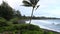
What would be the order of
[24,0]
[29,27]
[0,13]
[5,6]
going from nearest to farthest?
[29,27] → [24,0] → [0,13] → [5,6]

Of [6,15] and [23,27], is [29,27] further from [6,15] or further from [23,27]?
[6,15]

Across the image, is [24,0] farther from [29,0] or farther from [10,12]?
[10,12]

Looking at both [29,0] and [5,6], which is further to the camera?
[5,6]

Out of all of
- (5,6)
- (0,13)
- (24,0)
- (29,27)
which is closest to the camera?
(29,27)

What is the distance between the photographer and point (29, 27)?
33469mm

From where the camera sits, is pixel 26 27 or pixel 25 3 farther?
pixel 25 3

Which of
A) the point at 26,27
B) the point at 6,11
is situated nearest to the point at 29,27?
the point at 26,27

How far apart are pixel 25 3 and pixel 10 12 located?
16.4 metres

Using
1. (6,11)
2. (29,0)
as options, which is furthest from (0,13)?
(29,0)

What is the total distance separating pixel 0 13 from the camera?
5066cm

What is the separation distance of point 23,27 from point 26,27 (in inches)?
18.4

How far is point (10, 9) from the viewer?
53.1m

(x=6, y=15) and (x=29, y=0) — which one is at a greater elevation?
(x=29, y=0)

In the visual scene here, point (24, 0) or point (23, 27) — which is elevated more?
point (24, 0)
